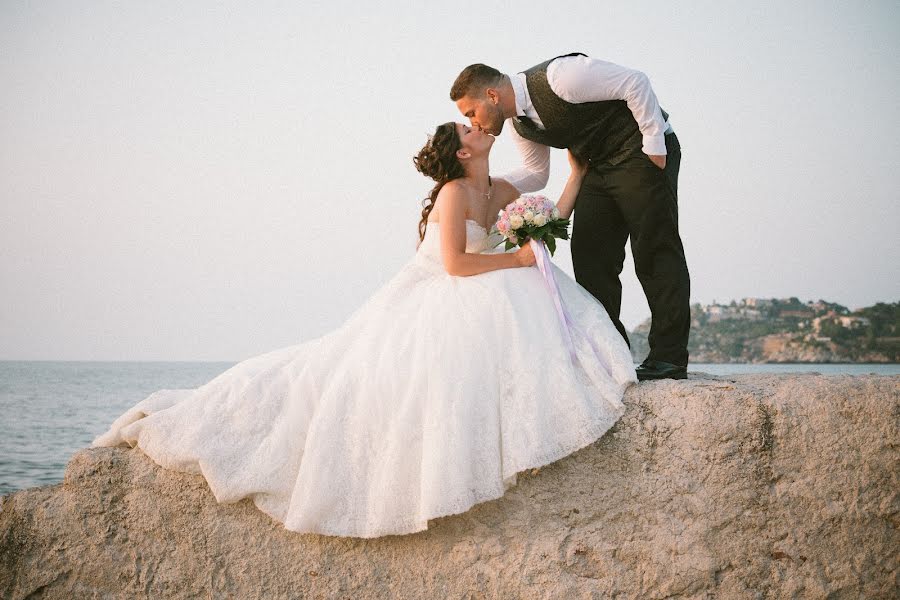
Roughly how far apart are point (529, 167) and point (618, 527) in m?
2.38

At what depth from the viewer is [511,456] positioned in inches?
126

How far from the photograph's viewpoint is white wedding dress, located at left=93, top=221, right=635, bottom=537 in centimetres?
325

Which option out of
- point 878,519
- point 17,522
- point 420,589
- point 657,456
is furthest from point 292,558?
point 878,519

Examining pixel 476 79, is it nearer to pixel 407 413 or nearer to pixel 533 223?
pixel 533 223

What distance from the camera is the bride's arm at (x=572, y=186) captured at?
173 inches

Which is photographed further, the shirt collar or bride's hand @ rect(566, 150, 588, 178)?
bride's hand @ rect(566, 150, 588, 178)

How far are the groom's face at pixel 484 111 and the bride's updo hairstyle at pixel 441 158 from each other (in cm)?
13

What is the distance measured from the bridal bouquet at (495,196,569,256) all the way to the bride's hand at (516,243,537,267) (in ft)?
0.13

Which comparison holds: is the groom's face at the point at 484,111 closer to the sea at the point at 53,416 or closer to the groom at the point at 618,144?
the groom at the point at 618,144

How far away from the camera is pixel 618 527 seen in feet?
11.0

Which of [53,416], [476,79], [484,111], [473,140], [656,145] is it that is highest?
[476,79]

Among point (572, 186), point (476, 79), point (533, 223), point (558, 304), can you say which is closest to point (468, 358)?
point (558, 304)

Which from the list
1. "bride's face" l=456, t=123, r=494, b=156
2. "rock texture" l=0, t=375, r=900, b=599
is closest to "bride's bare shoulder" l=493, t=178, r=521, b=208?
"bride's face" l=456, t=123, r=494, b=156

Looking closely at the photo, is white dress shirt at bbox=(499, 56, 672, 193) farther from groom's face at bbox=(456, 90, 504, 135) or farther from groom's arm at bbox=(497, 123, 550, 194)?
groom's arm at bbox=(497, 123, 550, 194)
